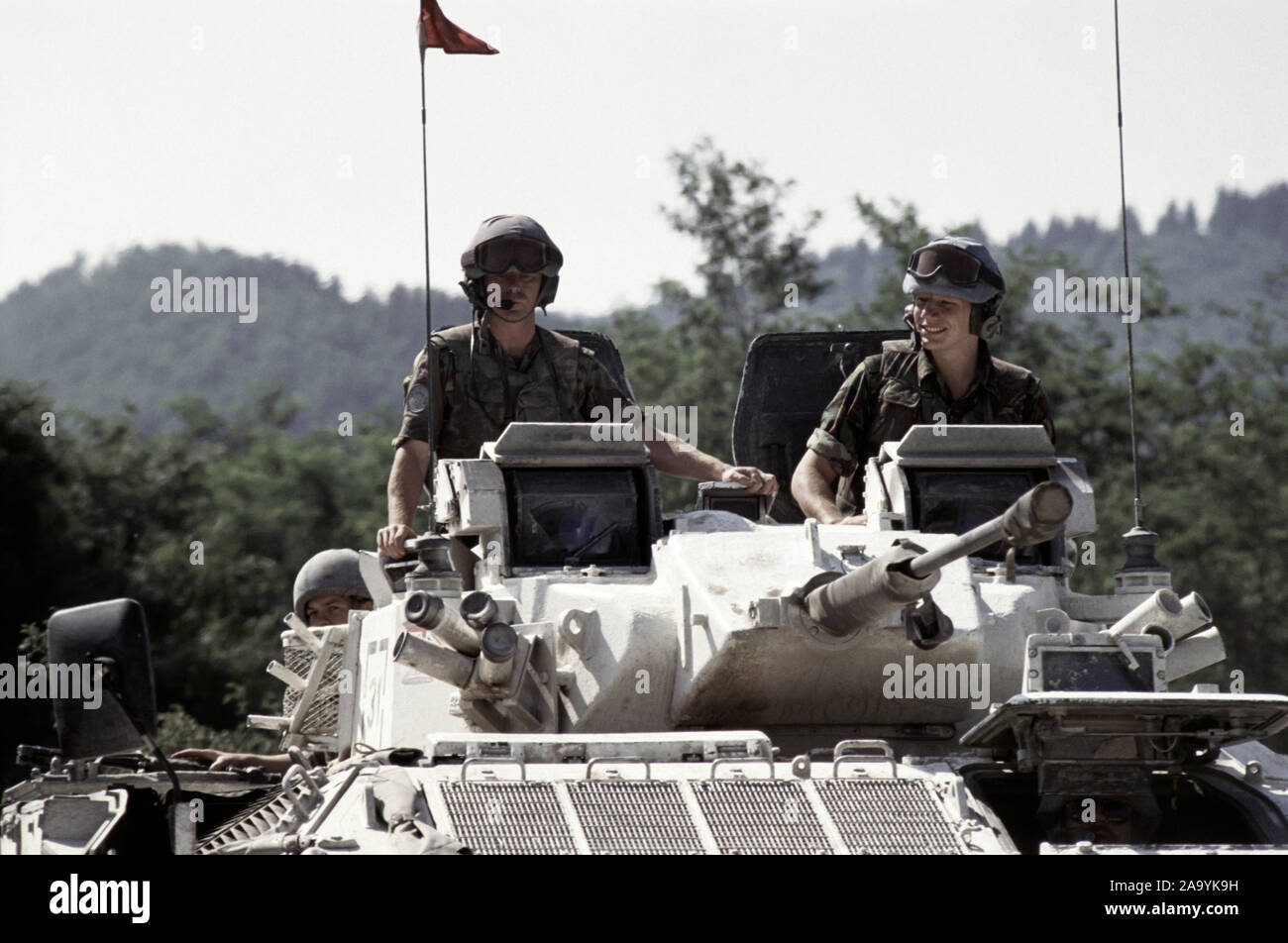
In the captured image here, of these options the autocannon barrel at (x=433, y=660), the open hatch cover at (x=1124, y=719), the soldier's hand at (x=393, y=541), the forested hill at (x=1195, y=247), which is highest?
the forested hill at (x=1195, y=247)

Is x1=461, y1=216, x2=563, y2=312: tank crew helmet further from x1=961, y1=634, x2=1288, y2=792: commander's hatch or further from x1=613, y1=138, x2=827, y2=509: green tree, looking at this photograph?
x1=613, y1=138, x2=827, y2=509: green tree

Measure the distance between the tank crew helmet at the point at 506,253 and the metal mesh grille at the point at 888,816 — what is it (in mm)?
4562

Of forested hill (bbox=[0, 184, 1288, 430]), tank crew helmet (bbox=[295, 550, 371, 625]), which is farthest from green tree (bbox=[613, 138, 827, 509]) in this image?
forested hill (bbox=[0, 184, 1288, 430])

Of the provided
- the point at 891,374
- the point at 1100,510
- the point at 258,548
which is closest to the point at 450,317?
the point at 258,548

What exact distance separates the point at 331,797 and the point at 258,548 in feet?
126

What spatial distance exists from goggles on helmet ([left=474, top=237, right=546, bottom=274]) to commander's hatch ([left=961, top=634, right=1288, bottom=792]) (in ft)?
13.4

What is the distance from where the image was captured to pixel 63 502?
34.4 metres

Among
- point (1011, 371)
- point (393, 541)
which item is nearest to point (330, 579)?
point (393, 541)

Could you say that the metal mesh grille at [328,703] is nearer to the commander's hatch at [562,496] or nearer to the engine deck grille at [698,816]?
the commander's hatch at [562,496]

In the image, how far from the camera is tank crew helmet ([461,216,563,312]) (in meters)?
13.2

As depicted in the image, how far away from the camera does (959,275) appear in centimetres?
1316

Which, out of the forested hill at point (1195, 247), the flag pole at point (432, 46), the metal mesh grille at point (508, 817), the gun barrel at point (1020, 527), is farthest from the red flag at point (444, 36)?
the forested hill at point (1195, 247)

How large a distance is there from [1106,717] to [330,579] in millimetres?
7453

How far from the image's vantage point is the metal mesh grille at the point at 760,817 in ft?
29.8
